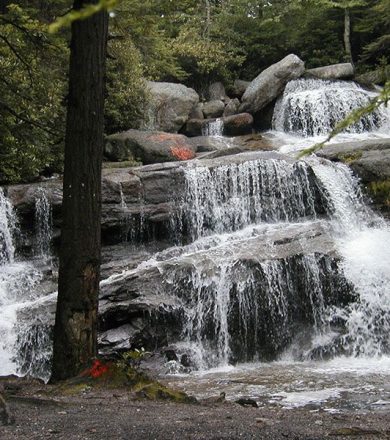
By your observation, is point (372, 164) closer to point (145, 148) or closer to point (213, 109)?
point (145, 148)

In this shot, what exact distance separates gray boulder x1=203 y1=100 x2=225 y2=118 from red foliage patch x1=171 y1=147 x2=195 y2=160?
20.0 feet

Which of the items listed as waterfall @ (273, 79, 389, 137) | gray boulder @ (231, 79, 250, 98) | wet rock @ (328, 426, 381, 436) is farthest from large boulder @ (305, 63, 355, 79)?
wet rock @ (328, 426, 381, 436)

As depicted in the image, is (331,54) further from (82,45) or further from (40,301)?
(82,45)

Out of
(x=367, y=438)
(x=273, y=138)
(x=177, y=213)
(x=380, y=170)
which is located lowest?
(x=367, y=438)

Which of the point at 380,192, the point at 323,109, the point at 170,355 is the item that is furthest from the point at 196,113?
the point at 170,355

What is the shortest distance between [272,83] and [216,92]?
11.2 feet

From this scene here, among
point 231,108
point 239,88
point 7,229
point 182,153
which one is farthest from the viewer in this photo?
point 239,88

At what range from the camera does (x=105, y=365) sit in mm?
5520

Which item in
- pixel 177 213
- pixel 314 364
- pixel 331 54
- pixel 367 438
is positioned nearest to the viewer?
pixel 367 438

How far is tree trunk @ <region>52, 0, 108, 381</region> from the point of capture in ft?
17.9

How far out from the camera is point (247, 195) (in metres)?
13.7

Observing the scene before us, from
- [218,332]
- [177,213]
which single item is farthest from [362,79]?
[218,332]

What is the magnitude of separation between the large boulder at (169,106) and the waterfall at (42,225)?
8.12 metres

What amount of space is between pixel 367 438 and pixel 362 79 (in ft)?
68.0
